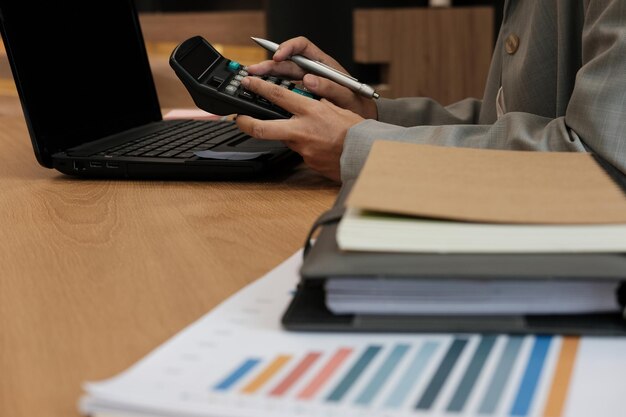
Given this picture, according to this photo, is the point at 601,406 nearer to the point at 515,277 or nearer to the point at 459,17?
the point at 515,277

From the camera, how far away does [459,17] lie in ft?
9.57

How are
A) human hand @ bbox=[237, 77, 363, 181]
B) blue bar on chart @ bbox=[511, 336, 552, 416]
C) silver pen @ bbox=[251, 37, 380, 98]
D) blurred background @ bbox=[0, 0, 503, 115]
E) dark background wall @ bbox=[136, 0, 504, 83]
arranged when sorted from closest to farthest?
1. blue bar on chart @ bbox=[511, 336, 552, 416]
2. human hand @ bbox=[237, 77, 363, 181]
3. silver pen @ bbox=[251, 37, 380, 98]
4. blurred background @ bbox=[0, 0, 503, 115]
5. dark background wall @ bbox=[136, 0, 504, 83]

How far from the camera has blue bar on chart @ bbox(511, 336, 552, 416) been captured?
0.37m

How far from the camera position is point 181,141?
3.42ft

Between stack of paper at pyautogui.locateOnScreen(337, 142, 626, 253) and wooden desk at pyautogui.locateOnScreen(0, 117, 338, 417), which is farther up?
stack of paper at pyautogui.locateOnScreen(337, 142, 626, 253)

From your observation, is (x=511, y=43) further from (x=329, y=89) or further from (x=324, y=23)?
(x=324, y=23)

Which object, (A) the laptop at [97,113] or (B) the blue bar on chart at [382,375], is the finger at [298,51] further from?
(B) the blue bar on chart at [382,375]

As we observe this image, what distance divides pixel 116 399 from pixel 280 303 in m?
0.15

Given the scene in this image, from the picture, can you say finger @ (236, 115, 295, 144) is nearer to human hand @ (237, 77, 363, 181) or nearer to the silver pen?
human hand @ (237, 77, 363, 181)

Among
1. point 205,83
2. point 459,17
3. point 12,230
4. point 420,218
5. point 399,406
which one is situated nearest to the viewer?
point 399,406

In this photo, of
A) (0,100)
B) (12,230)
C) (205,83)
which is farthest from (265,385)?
(0,100)

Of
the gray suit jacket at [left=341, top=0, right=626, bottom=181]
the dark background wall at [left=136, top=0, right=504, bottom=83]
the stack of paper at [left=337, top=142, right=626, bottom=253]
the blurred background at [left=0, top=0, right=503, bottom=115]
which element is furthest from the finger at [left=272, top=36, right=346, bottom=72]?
the dark background wall at [left=136, top=0, right=504, bottom=83]

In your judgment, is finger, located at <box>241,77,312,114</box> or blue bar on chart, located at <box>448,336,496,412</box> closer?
blue bar on chart, located at <box>448,336,496,412</box>

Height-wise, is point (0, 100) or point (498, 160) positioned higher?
point (498, 160)
